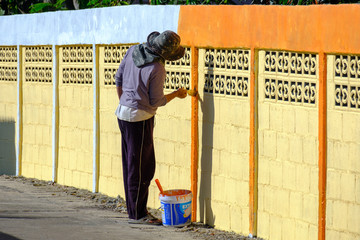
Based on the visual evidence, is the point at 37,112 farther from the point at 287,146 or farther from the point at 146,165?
the point at 287,146

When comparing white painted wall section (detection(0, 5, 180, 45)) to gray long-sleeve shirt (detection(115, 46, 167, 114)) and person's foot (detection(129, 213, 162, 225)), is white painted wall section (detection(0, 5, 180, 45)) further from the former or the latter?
person's foot (detection(129, 213, 162, 225))

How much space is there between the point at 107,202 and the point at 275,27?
3373mm

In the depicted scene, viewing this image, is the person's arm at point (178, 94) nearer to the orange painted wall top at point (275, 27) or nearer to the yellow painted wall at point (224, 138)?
the yellow painted wall at point (224, 138)

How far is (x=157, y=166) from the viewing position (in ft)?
30.2

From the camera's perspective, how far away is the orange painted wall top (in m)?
6.58

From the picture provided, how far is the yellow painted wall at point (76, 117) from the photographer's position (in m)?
10.5

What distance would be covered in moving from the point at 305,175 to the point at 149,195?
264 centimetres

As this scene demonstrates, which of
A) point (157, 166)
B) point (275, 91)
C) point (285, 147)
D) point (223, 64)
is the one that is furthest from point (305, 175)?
point (157, 166)

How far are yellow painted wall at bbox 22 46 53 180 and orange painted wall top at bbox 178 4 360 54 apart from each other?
3190mm

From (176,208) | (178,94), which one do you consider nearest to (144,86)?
(178,94)

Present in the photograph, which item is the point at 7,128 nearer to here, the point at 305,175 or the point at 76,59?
the point at 76,59

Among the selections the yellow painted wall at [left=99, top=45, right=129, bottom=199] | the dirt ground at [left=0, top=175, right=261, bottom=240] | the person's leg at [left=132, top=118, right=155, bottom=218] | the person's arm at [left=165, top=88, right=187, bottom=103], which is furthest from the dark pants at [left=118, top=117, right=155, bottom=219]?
the yellow painted wall at [left=99, top=45, right=129, bottom=199]

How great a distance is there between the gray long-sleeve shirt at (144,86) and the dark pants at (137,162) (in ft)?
0.72

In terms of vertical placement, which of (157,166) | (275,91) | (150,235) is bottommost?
(150,235)
